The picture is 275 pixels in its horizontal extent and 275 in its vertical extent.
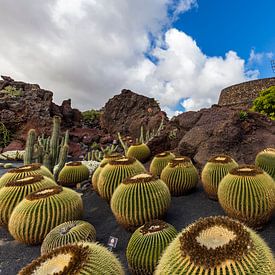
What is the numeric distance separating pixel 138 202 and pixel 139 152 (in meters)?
4.31

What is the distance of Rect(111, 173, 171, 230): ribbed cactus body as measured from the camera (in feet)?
12.7

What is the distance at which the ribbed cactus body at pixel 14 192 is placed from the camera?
447 cm

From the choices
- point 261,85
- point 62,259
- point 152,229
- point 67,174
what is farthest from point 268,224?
point 261,85

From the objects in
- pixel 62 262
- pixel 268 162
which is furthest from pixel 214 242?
pixel 268 162

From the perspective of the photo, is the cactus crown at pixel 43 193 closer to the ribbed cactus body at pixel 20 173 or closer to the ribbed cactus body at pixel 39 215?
the ribbed cactus body at pixel 39 215

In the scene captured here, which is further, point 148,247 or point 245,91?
point 245,91

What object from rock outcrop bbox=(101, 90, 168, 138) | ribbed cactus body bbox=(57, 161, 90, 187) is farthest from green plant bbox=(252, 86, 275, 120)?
ribbed cactus body bbox=(57, 161, 90, 187)

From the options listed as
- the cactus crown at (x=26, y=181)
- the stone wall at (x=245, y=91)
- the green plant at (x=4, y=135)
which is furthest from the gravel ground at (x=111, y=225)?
the stone wall at (x=245, y=91)

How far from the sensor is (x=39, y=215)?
13.0 feet

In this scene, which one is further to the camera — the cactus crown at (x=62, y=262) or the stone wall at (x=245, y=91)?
the stone wall at (x=245, y=91)

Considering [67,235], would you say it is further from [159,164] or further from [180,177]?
[159,164]

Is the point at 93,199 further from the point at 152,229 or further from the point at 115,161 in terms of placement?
the point at 152,229

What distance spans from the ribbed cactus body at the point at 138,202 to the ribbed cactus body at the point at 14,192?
61.2 inches

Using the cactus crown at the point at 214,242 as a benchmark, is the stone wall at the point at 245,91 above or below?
above
